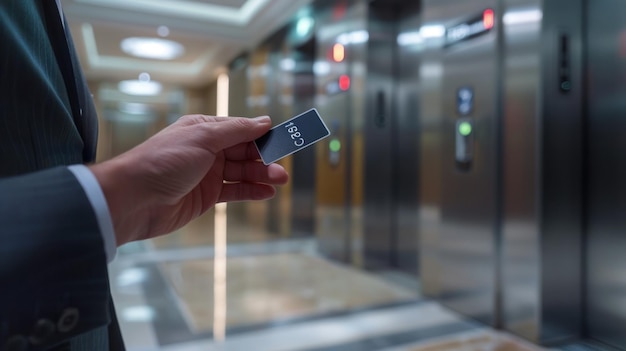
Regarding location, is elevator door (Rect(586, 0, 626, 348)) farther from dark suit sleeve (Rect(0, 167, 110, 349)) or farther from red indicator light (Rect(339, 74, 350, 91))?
dark suit sleeve (Rect(0, 167, 110, 349))

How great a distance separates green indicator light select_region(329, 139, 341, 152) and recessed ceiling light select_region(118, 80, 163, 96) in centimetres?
720

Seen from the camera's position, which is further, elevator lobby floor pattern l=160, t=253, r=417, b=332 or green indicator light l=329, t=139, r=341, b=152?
green indicator light l=329, t=139, r=341, b=152

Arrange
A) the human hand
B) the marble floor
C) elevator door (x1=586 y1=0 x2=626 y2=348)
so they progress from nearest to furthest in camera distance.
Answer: the human hand, elevator door (x1=586 y1=0 x2=626 y2=348), the marble floor

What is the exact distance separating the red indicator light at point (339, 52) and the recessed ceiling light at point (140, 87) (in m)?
7.11

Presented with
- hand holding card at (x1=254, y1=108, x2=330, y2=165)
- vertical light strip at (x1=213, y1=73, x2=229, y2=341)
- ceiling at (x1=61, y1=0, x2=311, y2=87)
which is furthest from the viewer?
ceiling at (x1=61, y1=0, x2=311, y2=87)

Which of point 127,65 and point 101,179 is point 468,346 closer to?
point 101,179

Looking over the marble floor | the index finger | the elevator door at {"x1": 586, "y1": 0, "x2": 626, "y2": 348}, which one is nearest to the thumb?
the index finger

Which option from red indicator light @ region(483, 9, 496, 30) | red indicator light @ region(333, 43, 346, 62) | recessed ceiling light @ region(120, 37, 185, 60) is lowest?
red indicator light @ region(483, 9, 496, 30)

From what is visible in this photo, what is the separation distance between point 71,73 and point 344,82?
148 inches

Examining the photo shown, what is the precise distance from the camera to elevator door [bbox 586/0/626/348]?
2133 millimetres

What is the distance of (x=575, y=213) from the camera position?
229cm

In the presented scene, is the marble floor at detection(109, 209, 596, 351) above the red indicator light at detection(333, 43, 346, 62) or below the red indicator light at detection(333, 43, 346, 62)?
below

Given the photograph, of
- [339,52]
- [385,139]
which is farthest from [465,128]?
[339,52]

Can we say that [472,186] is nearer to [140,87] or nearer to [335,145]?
[335,145]
